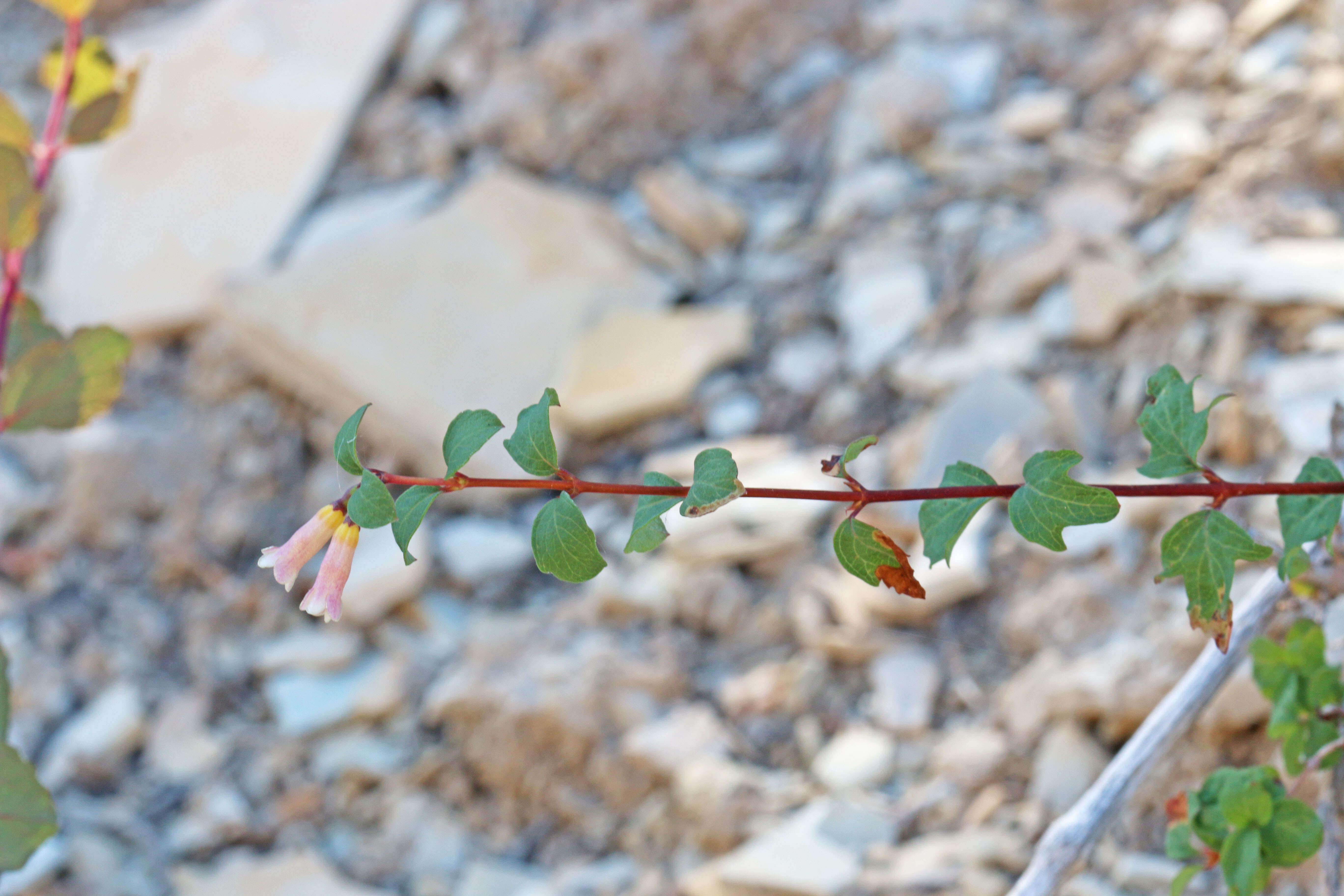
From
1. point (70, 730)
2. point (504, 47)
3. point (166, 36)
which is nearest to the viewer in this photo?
point (70, 730)

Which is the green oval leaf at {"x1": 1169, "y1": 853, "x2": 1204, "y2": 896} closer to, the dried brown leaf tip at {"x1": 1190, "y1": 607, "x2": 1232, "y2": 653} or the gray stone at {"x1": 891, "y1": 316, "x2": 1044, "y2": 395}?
the dried brown leaf tip at {"x1": 1190, "y1": 607, "x2": 1232, "y2": 653}

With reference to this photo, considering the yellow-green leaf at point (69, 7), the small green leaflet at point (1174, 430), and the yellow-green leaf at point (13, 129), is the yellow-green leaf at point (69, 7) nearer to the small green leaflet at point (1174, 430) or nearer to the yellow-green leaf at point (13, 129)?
the yellow-green leaf at point (13, 129)

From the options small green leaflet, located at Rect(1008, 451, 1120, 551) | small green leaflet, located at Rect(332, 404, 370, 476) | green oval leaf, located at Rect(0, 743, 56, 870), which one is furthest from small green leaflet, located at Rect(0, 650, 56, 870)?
small green leaflet, located at Rect(1008, 451, 1120, 551)

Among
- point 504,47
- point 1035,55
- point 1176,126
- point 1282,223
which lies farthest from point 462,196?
point 1282,223

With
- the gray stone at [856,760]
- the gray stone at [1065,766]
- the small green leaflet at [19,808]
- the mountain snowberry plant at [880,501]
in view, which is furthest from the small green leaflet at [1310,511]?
the gray stone at [856,760]

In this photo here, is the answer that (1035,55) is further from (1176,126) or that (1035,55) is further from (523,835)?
(523,835)

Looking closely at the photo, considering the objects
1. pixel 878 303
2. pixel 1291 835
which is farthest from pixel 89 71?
pixel 878 303
